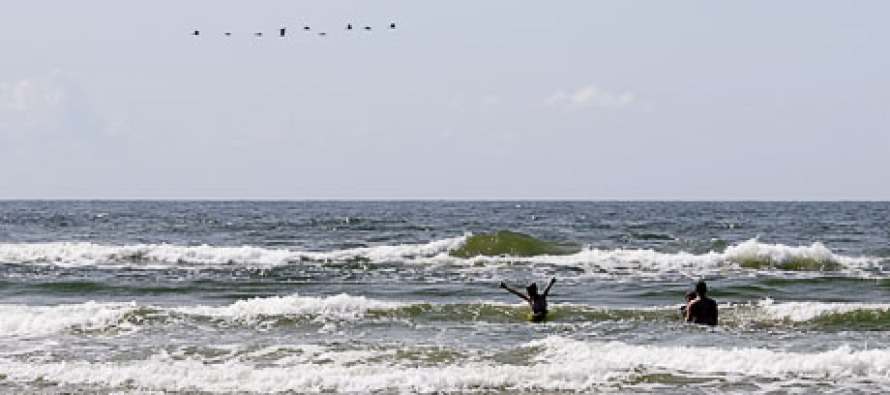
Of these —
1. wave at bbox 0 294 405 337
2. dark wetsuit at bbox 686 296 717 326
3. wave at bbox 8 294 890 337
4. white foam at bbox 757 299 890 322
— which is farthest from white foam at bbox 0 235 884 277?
dark wetsuit at bbox 686 296 717 326

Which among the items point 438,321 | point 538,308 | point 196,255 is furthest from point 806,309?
point 196,255

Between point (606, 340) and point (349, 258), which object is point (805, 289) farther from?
point (349, 258)

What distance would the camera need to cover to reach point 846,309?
849 inches

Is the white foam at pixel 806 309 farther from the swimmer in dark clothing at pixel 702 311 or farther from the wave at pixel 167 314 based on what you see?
the wave at pixel 167 314

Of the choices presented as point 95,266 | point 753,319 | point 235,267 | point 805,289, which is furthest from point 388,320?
point 95,266

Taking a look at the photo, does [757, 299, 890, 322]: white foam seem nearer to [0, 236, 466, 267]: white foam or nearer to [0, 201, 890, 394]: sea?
[0, 201, 890, 394]: sea

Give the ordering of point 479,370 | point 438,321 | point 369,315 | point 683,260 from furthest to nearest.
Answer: point 683,260 → point 369,315 → point 438,321 → point 479,370

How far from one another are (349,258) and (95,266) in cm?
798

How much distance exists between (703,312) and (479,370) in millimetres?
6347

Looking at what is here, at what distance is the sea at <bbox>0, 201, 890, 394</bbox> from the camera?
1502cm

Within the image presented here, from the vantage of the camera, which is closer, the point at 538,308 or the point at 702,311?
the point at 702,311

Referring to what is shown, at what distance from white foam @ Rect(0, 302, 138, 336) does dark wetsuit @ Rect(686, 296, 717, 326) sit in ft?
33.5

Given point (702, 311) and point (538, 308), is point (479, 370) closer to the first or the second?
point (538, 308)

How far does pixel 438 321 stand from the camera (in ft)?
70.2
